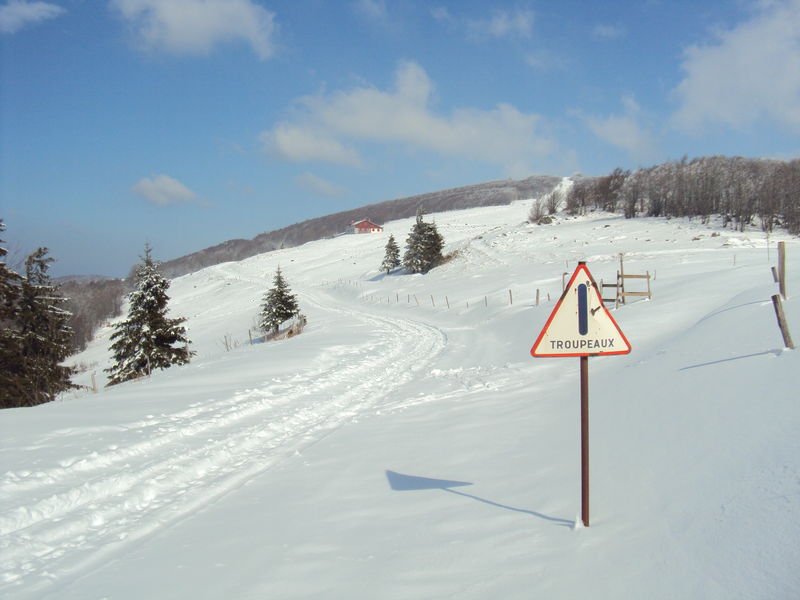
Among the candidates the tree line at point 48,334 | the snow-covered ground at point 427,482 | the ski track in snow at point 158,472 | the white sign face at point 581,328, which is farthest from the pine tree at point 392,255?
the white sign face at point 581,328

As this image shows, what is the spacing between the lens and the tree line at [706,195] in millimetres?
52750

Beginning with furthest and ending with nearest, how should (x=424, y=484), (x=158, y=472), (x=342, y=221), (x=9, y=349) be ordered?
(x=342, y=221), (x=9, y=349), (x=158, y=472), (x=424, y=484)

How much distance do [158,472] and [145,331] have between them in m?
19.5

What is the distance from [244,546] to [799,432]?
485 centimetres

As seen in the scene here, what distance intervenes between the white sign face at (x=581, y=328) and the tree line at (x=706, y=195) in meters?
57.0

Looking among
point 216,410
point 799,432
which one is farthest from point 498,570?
point 216,410

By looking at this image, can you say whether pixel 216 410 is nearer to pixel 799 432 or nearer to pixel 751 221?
pixel 799 432

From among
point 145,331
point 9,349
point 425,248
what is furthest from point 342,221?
point 9,349

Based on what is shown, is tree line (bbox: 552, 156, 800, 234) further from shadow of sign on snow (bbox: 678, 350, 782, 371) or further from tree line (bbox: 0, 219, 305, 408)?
tree line (bbox: 0, 219, 305, 408)

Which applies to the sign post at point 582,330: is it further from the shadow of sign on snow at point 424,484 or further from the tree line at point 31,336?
the tree line at point 31,336

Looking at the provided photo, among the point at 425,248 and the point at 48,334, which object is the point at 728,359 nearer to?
the point at 48,334

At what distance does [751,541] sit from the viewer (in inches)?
118

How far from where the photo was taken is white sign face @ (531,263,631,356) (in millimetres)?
3854

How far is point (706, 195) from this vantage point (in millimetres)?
59625
